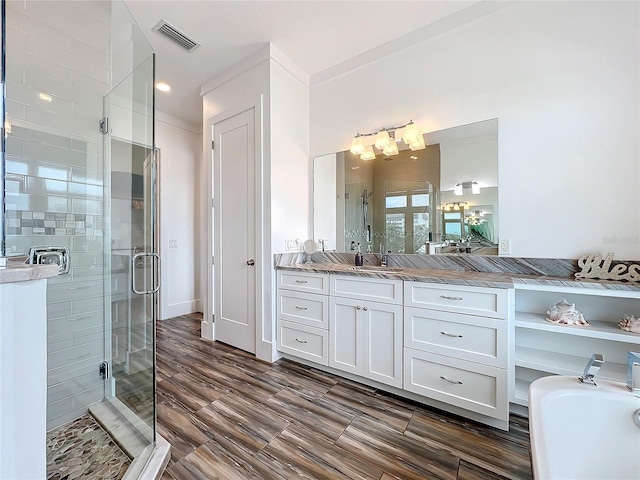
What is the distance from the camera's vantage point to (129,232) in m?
1.88

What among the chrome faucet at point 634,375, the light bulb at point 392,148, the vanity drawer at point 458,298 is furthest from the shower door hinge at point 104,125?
the chrome faucet at point 634,375

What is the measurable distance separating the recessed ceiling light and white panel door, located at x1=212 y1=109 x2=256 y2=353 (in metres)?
0.82

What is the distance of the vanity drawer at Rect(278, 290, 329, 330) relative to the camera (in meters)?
2.23

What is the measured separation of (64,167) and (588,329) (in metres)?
3.31

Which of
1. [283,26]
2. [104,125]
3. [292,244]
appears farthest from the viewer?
[292,244]

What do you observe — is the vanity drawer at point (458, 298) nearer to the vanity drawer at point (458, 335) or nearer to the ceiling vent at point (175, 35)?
the vanity drawer at point (458, 335)

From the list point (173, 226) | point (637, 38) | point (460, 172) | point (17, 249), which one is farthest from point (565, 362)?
point (173, 226)

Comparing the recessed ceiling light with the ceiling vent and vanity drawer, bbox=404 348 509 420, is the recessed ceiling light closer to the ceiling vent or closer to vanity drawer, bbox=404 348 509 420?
the ceiling vent

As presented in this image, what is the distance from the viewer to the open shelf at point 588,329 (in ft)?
4.58

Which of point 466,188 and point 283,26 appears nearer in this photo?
A: point 466,188

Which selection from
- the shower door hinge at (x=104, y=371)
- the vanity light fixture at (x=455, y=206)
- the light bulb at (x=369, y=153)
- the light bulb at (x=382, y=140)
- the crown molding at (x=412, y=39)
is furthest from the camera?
the light bulb at (x=369, y=153)

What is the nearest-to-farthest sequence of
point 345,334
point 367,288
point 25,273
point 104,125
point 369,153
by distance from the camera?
point 25,273, point 104,125, point 367,288, point 345,334, point 369,153

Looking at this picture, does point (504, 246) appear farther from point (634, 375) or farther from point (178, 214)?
point (178, 214)

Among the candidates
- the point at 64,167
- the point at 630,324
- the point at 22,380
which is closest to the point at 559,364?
the point at 630,324
